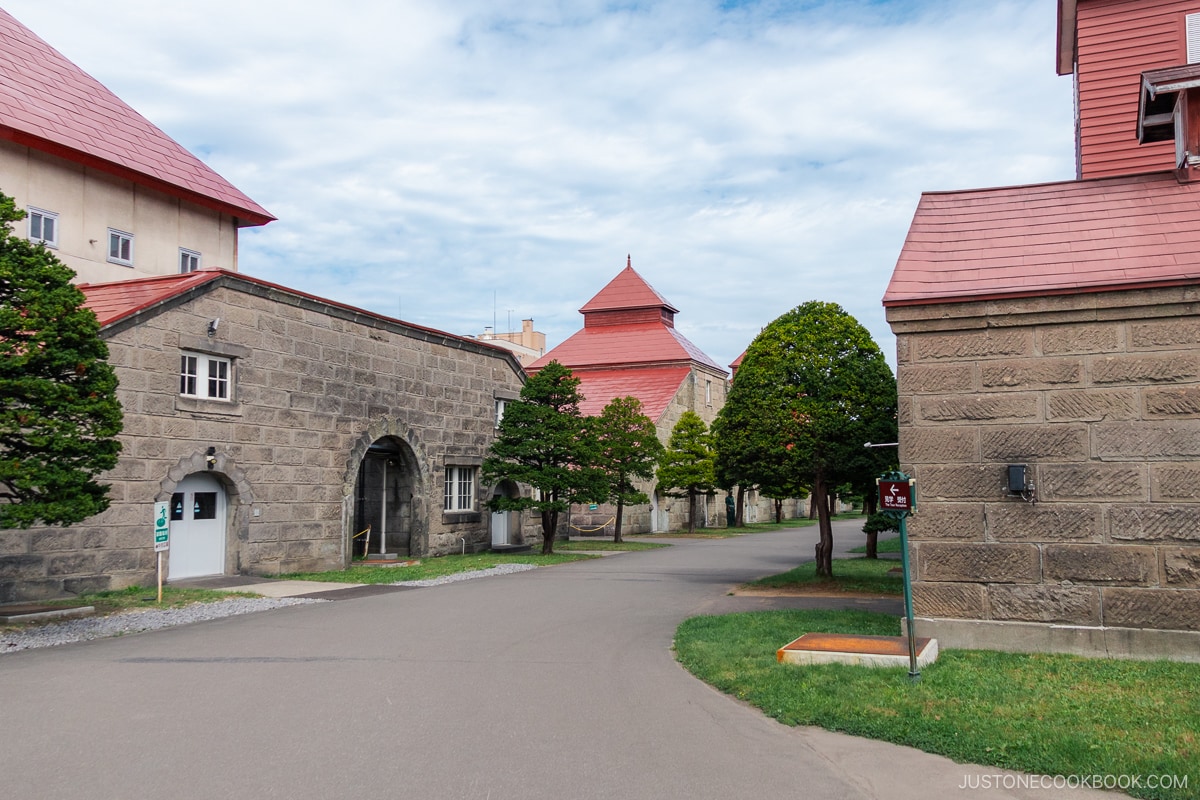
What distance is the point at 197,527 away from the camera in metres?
17.6

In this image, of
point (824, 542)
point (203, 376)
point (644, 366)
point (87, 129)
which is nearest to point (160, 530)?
point (203, 376)

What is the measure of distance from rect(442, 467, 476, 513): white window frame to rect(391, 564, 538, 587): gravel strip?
11.2ft

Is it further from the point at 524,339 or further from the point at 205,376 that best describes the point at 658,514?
the point at 524,339

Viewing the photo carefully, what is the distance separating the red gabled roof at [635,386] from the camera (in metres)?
43.0

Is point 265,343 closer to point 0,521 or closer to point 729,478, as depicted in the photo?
point 0,521

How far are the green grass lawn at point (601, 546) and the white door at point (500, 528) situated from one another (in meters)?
1.64

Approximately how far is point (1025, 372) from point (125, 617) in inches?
476

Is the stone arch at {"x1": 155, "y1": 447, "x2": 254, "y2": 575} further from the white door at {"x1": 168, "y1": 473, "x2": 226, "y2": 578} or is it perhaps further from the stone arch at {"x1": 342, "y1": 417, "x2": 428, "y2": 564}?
the stone arch at {"x1": 342, "y1": 417, "x2": 428, "y2": 564}

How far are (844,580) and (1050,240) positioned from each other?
9136mm

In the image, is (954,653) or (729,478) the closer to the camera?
(954,653)

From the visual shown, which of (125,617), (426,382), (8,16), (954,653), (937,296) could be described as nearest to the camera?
(954,653)

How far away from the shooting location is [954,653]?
30.9 feet

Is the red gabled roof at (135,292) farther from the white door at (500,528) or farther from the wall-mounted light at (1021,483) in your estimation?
the wall-mounted light at (1021,483)

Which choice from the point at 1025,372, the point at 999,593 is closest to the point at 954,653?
the point at 999,593
